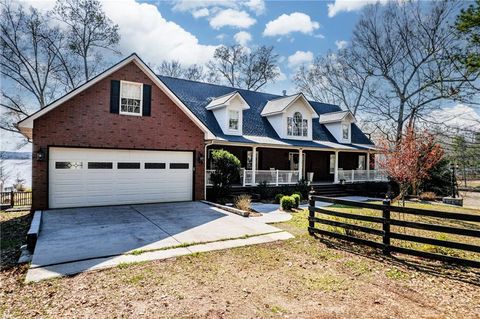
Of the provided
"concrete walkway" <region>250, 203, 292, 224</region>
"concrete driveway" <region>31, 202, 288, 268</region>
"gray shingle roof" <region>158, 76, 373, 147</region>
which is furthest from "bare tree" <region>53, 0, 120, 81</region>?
"concrete walkway" <region>250, 203, 292, 224</region>

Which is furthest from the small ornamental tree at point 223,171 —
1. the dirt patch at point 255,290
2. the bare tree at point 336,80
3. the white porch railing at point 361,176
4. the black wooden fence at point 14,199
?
the bare tree at point 336,80

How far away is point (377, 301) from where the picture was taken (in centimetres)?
452

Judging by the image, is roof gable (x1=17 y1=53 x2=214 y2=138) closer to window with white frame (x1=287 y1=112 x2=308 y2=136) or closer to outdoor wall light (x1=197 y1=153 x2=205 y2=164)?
outdoor wall light (x1=197 y1=153 x2=205 y2=164)

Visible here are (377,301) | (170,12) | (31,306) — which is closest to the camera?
(31,306)

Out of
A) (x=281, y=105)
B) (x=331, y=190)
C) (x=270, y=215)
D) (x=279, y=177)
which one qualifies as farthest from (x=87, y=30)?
(x=331, y=190)

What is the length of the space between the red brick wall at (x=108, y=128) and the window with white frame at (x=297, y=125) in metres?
8.56

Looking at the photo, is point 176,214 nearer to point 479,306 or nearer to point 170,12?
point 479,306

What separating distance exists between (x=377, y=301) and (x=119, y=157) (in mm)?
11305

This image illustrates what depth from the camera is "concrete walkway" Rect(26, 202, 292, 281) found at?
600cm

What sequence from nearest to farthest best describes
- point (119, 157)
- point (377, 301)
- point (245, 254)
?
1. point (377, 301)
2. point (245, 254)
3. point (119, 157)

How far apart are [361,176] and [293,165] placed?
18.4ft

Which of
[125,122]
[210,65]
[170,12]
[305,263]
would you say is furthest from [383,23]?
[305,263]

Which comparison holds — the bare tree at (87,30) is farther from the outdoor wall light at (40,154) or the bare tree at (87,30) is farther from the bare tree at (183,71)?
the outdoor wall light at (40,154)

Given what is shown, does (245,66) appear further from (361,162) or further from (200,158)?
(200,158)
